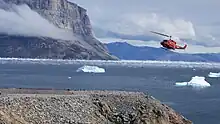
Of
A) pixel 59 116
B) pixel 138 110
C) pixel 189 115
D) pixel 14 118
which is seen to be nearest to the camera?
pixel 14 118

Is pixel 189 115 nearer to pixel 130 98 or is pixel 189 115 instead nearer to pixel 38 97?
pixel 130 98

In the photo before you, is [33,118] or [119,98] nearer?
[33,118]

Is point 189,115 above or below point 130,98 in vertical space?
below

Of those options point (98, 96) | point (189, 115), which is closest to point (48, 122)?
point (98, 96)

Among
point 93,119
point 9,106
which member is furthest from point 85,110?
point 9,106

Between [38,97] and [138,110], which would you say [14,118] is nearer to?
[38,97]

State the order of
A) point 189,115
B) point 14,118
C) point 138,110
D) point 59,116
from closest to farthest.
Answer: point 14,118, point 59,116, point 138,110, point 189,115
